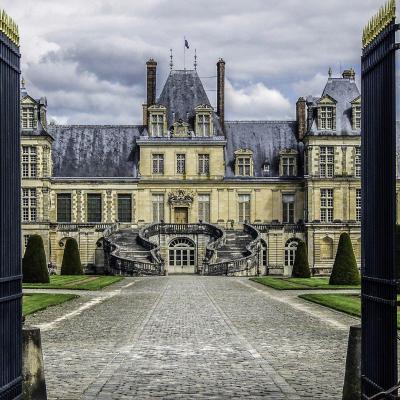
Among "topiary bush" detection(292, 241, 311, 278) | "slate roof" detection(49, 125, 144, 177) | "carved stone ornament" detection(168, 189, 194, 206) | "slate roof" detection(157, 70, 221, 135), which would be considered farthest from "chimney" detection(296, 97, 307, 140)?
"topiary bush" detection(292, 241, 311, 278)

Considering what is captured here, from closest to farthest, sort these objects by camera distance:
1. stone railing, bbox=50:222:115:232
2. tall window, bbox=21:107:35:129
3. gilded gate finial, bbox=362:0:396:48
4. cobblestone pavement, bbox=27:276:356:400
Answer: gilded gate finial, bbox=362:0:396:48 < cobblestone pavement, bbox=27:276:356:400 < tall window, bbox=21:107:35:129 < stone railing, bbox=50:222:115:232

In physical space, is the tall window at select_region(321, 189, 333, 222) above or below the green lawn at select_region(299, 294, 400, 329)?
above

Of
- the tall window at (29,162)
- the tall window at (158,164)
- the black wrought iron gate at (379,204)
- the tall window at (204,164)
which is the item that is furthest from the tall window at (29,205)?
the black wrought iron gate at (379,204)

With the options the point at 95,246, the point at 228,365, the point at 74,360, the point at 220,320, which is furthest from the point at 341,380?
the point at 95,246

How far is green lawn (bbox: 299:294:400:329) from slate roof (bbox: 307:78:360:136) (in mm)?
26133

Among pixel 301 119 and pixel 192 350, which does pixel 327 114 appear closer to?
pixel 301 119

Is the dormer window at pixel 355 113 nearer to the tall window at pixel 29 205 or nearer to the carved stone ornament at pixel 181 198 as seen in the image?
the carved stone ornament at pixel 181 198

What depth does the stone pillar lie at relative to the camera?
28.9 ft

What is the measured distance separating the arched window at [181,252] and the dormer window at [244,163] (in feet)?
20.5

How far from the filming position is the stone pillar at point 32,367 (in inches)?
347

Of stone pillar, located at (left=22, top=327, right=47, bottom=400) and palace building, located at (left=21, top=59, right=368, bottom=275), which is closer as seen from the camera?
stone pillar, located at (left=22, top=327, right=47, bottom=400)

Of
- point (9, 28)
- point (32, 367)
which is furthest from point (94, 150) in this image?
point (9, 28)

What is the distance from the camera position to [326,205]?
51.4 m

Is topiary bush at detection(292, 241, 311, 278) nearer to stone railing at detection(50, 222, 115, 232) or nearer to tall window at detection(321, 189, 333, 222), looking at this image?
tall window at detection(321, 189, 333, 222)
